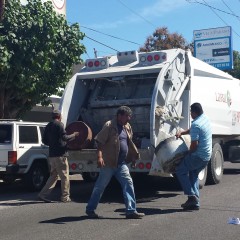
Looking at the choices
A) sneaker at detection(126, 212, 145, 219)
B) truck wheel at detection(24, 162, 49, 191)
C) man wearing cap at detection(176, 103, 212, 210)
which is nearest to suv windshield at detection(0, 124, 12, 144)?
truck wheel at detection(24, 162, 49, 191)

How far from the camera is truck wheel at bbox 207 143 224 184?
39.4ft

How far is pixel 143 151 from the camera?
380 inches

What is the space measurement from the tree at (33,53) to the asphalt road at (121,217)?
316 centimetres

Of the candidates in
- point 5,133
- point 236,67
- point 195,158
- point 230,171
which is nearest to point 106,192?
point 5,133

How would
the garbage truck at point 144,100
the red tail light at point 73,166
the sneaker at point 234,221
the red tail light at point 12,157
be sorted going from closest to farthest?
the sneaker at point 234,221 → the garbage truck at point 144,100 → the red tail light at point 73,166 → the red tail light at point 12,157

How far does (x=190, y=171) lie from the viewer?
8867 mm

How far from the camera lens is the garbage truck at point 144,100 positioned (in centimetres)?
966

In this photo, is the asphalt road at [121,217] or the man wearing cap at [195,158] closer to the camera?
the asphalt road at [121,217]

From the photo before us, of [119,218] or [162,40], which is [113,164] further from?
[162,40]

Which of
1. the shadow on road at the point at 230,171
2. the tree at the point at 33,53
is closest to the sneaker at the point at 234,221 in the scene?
the tree at the point at 33,53

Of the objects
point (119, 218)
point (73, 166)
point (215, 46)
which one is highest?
point (215, 46)

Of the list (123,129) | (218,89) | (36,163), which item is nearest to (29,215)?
(123,129)

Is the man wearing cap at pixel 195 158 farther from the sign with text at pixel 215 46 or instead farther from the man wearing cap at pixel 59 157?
the sign with text at pixel 215 46

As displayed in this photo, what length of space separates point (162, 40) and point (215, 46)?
16.5 feet
